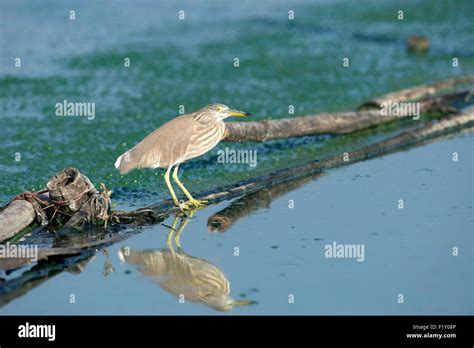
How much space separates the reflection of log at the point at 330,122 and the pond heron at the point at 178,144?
81 cm

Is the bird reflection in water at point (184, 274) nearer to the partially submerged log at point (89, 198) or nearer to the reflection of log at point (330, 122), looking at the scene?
the partially submerged log at point (89, 198)

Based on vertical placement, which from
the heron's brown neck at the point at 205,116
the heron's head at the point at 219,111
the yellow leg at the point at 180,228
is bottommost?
the yellow leg at the point at 180,228

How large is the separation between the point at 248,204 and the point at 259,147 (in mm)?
2699

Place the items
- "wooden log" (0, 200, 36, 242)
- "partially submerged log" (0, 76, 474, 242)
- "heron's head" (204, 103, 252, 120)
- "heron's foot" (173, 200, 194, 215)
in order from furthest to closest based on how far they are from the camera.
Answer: "heron's head" (204, 103, 252, 120)
"heron's foot" (173, 200, 194, 215)
"partially submerged log" (0, 76, 474, 242)
"wooden log" (0, 200, 36, 242)

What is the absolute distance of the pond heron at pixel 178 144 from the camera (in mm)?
10797

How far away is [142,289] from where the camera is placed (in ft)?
28.2

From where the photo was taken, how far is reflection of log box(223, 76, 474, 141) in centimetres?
1239
